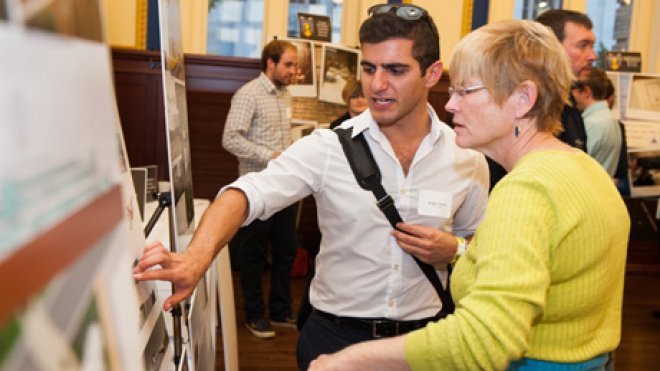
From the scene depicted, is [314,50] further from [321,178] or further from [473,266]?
[473,266]

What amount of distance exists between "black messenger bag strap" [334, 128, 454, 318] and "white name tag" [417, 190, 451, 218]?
8 centimetres

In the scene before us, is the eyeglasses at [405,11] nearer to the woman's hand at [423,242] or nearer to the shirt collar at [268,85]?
the woman's hand at [423,242]

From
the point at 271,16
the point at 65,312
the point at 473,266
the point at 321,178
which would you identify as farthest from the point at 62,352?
the point at 271,16

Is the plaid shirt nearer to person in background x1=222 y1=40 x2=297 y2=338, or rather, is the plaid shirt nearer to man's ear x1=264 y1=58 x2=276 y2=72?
person in background x1=222 y1=40 x2=297 y2=338

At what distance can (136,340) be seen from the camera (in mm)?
647

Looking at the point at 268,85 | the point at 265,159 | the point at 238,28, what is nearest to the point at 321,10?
the point at 238,28

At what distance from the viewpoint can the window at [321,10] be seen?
276 inches

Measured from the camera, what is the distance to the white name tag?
2.00 meters

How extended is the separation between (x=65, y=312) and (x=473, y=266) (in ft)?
3.05

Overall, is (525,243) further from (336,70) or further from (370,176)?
(336,70)

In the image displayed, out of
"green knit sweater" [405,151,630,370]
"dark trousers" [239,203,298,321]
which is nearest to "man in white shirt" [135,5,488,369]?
"green knit sweater" [405,151,630,370]

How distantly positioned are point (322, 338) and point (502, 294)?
1.01m

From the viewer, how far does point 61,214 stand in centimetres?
49

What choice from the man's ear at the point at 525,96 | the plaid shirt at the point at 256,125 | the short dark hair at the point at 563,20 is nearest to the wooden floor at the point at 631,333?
the plaid shirt at the point at 256,125
